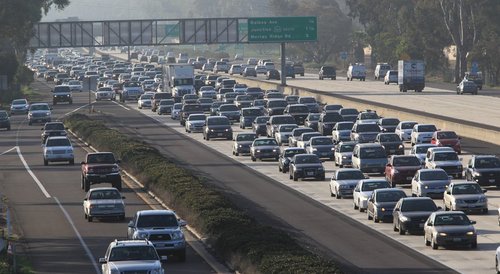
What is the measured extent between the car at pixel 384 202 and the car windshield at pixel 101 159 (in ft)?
53.5

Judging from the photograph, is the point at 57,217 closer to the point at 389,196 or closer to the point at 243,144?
the point at 389,196

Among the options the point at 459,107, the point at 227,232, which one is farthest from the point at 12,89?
the point at 227,232

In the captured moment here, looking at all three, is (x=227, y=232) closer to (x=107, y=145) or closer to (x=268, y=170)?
(x=268, y=170)

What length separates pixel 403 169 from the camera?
199ft

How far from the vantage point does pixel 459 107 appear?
4562 inches

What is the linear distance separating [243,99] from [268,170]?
49568mm

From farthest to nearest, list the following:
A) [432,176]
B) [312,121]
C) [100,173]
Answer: [312,121] < [100,173] < [432,176]

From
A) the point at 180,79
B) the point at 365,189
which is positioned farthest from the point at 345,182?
the point at 180,79

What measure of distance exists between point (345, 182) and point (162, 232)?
769 inches

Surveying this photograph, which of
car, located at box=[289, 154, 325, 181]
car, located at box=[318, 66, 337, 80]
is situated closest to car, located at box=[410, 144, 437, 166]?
car, located at box=[289, 154, 325, 181]

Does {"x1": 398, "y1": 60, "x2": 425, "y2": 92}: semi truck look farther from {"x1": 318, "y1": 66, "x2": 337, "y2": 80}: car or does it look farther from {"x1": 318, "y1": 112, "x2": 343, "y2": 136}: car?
{"x1": 318, "y1": 112, "x2": 343, "y2": 136}: car

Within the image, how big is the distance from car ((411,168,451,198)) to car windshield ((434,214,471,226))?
1301 centimetres

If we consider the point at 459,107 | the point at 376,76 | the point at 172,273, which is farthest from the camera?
the point at 376,76

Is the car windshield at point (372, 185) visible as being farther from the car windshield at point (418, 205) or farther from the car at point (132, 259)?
the car at point (132, 259)
